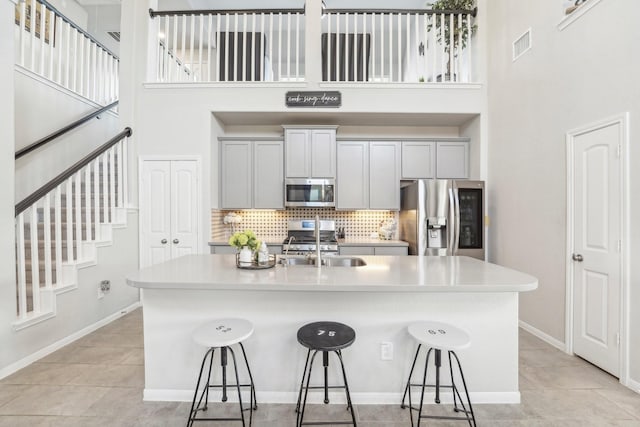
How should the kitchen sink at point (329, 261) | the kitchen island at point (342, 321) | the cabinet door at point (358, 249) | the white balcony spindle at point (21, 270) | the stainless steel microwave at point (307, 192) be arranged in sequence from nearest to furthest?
the kitchen island at point (342, 321) → the white balcony spindle at point (21, 270) → the kitchen sink at point (329, 261) → the cabinet door at point (358, 249) → the stainless steel microwave at point (307, 192)

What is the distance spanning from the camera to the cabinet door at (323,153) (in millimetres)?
4484

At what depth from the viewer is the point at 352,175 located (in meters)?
4.56

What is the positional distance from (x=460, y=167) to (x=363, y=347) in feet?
11.1

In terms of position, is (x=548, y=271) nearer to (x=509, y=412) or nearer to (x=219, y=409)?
(x=509, y=412)

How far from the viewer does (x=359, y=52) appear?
4879 mm

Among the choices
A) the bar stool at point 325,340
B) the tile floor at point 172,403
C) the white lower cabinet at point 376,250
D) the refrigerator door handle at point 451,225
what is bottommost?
the tile floor at point 172,403

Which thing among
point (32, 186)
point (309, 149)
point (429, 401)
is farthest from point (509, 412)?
point (32, 186)

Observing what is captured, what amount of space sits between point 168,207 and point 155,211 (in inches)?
7.2

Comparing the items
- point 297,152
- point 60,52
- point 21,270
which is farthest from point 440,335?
point 60,52

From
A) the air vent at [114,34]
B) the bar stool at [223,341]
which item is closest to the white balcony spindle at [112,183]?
the bar stool at [223,341]

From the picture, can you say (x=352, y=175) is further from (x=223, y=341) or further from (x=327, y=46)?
(x=223, y=341)

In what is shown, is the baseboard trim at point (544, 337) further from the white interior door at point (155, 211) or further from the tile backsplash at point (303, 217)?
the white interior door at point (155, 211)

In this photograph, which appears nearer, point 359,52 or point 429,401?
point 429,401

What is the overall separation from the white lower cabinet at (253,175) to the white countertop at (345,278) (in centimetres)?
214
